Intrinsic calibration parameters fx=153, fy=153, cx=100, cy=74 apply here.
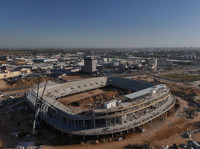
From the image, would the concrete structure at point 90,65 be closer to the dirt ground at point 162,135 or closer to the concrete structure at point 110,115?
the concrete structure at point 110,115

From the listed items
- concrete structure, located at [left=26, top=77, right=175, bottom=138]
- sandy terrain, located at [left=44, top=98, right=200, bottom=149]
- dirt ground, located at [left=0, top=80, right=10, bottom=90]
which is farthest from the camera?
dirt ground, located at [left=0, top=80, right=10, bottom=90]

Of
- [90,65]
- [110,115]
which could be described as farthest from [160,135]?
[90,65]

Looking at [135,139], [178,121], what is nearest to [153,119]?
[178,121]

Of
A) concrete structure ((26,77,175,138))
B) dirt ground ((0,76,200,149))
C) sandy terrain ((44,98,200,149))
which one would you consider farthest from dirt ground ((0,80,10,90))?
sandy terrain ((44,98,200,149))

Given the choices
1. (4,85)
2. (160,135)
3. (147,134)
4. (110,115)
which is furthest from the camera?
(4,85)

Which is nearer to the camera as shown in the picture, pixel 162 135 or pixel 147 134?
pixel 162 135

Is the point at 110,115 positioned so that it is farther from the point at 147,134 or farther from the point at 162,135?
the point at 162,135

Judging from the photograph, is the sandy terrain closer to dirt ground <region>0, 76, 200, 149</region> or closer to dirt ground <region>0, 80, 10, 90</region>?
dirt ground <region>0, 76, 200, 149</region>

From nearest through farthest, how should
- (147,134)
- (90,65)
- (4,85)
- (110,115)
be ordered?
(110,115), (147,134), (4,85), (90,65)

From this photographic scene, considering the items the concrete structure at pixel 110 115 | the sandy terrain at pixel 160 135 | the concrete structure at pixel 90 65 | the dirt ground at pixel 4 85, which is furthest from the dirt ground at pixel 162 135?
the concrete structure at pixel 90 65

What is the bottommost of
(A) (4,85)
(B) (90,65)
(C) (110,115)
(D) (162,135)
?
(D) (162,135)

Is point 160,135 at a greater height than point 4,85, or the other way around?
point 4,85
